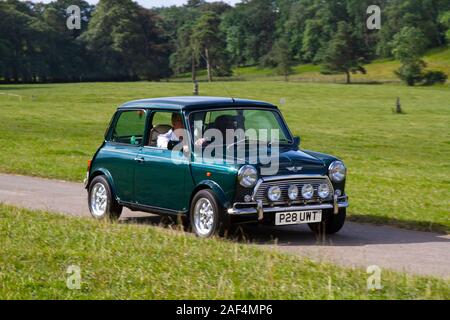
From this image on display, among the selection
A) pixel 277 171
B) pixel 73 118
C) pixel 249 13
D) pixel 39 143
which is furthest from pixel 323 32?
pixel 277 171

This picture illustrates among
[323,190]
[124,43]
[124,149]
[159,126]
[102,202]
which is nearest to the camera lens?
[323,190]

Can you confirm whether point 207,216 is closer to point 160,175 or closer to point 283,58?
point 160,175

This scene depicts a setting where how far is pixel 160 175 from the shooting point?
12016 millimetres

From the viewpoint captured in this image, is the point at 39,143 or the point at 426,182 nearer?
the point at 426,182

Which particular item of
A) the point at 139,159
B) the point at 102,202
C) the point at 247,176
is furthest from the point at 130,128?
the point at 247,176

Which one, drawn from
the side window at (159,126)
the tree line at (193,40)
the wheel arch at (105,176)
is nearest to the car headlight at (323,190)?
the side window at (159,126)

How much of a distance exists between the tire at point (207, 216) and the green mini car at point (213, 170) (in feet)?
0.04

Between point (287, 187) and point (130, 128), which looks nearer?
point (287, 187)

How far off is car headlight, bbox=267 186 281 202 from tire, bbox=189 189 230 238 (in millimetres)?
631

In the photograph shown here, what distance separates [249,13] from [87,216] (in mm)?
147773

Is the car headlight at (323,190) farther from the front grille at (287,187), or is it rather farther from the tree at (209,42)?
the tree at (209,42)

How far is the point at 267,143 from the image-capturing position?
12.2 m

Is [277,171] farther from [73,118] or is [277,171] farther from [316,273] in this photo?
[73,118]

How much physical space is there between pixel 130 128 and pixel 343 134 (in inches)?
1270
